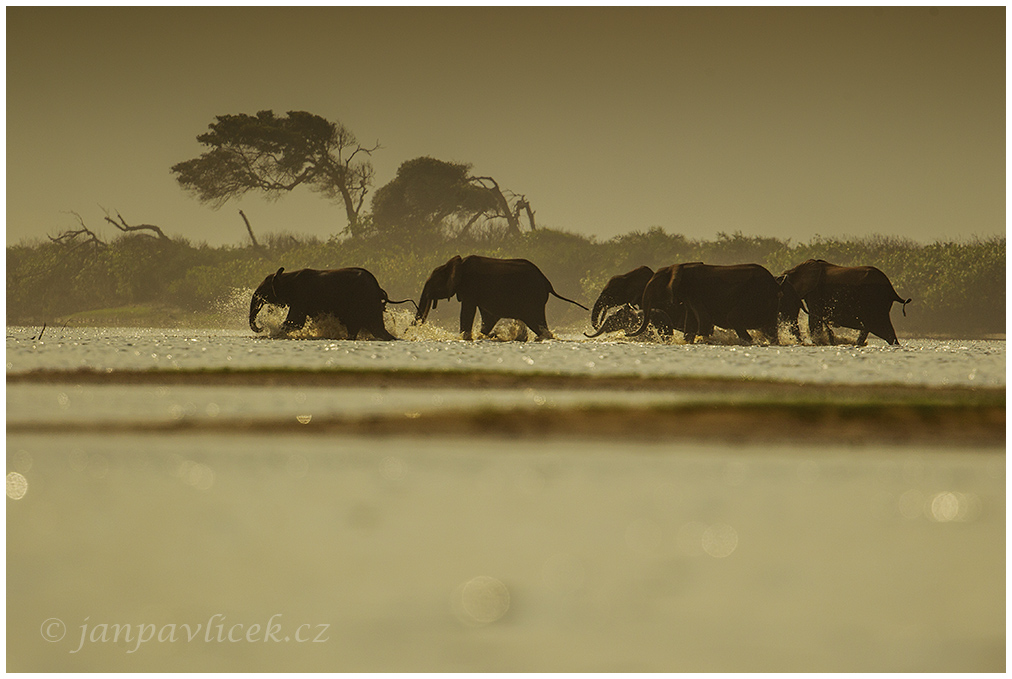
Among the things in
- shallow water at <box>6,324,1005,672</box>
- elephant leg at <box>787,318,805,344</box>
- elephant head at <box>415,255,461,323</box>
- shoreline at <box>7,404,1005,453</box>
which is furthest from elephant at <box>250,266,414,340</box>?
shallow water at <box>6,324,1005,672</box>

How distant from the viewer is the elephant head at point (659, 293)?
53.6 feet

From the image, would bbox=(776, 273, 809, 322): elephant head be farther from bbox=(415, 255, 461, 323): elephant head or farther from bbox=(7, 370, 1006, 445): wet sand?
bbox=(7, 370, 1006, 445): wet sand

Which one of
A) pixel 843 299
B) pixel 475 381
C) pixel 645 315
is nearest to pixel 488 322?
pixel 645 315

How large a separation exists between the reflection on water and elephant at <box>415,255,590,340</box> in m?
12.3

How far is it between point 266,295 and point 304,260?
23068mm

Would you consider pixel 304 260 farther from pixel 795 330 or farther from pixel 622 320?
pixel 795 330

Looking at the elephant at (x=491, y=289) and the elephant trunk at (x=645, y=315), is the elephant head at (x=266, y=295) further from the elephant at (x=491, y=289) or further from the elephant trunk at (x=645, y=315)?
the elephant trunk at (x=645, y=315)

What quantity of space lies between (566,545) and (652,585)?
0.45 metres

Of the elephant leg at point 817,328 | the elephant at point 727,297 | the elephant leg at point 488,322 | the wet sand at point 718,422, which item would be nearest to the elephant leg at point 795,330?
the elephant leg at point 817,328

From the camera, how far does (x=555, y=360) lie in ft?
36.8

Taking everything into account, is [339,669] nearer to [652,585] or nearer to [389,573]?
[389,573]

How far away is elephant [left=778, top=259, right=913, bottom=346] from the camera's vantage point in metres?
16.6

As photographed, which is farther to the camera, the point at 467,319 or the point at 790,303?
the point at 467,319

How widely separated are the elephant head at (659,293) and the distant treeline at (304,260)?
17457mm
